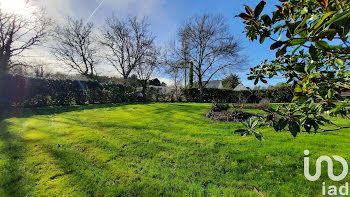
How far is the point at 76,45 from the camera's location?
59.0ft

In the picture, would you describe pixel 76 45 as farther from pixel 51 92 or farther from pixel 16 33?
pixel 51 92

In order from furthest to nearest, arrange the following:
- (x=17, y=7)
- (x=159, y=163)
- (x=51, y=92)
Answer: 1. (x=17, y=7)
2. (x=51, y=92)
3. (x=159, y=163)

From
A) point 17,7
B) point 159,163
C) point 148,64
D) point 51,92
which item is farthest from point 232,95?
point 17,7

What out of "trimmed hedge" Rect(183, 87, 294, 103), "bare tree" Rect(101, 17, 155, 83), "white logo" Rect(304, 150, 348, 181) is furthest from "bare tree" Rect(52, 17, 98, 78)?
"white logo" Rect(304, 150, 348, 181)

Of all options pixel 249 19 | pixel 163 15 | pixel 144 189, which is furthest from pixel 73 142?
pixel 163 15

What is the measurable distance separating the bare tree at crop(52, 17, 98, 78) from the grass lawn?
17278mm

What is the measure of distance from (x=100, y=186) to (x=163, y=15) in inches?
Result: 317

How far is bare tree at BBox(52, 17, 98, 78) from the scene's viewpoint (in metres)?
16.8

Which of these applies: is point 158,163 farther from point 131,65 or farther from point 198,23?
point 131,65

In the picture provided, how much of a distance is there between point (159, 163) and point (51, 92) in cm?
1051

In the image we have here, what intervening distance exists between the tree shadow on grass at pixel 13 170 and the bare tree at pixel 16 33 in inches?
532

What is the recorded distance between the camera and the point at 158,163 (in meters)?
2.38

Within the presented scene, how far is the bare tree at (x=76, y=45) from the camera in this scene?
16.8 metres

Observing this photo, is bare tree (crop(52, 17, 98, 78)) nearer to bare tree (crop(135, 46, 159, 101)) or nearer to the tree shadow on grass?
bare tree (crop(135, 46, 159, 101))
